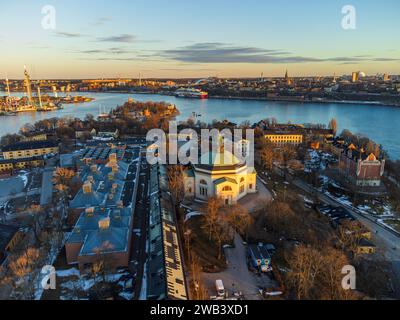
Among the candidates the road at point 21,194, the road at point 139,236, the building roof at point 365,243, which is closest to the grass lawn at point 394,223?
the building roof at point 365,243

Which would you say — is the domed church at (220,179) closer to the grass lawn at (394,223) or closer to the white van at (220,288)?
the white van at (220,288)

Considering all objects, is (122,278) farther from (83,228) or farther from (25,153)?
(25,153)

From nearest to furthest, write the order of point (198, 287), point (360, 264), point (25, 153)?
1. point (198, 287)
2. point (360, 264)
3. point (25, 153)

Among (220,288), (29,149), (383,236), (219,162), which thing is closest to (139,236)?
(220,288)

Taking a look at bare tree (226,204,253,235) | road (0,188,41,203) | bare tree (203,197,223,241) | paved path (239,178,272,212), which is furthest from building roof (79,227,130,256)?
road (0,188,41,203)

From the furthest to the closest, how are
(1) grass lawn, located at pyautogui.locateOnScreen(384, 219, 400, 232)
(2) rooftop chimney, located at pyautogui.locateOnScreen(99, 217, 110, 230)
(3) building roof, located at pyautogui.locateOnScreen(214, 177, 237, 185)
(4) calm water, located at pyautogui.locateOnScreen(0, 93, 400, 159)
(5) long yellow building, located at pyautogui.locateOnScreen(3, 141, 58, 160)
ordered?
(4) calm water, located at pyautogui.locateOnScreen(0, 93, 400, 159) → (5) long yellow building, located at pyautogui.locateOnScreen(3, 141, 58, 160) → (3) building roof, located at pyautogui.locateOnScreen(214, 177, 237, 185) → (1) grass lawn, located at pyautogui.locateOnScreen(384, 219, 400, 232) → (2) rooftop chimney, located at pyautogui.locateOnScreen(99, 217, 110, 230)

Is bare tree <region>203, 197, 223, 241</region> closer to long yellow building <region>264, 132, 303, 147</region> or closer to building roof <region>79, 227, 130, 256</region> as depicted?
building roof <region>79, 227, 130, 256</region>

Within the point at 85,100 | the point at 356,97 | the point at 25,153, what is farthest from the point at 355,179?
the point at 85,100

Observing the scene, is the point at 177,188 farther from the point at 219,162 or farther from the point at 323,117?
the point at 323,117
